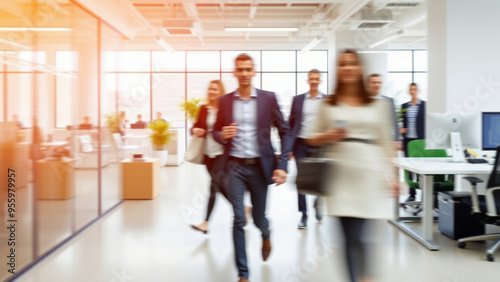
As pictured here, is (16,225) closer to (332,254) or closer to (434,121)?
(332,254)

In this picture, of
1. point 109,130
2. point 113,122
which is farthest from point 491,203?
point 113,122

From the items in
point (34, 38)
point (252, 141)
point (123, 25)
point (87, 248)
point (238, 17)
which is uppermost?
point (238, 17)

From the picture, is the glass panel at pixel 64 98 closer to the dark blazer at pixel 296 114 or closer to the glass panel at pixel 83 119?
the glass panel at pixel 83 119

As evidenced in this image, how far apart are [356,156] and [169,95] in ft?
50.4

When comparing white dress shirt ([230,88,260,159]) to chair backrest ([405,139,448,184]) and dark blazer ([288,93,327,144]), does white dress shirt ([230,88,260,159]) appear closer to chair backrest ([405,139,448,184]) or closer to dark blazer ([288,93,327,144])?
dark blazer ([288,93,327,144])

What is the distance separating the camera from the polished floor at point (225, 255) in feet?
11.7

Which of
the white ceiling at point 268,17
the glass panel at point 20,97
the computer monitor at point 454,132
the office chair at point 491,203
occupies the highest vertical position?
the white ceiling at point 268,17

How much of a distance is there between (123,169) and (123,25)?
219cm

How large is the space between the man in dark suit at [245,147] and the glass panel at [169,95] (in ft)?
45.3

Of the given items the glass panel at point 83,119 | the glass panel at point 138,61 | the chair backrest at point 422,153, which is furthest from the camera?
the glass panel at point 138,61

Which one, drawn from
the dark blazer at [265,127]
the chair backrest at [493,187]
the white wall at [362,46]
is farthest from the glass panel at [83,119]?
the white wall at [362,46]

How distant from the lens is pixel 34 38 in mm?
3625

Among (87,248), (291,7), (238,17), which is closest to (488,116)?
(87,248)

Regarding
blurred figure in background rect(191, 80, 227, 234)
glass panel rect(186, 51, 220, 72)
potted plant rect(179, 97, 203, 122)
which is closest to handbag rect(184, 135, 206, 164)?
blurred figure in background rect(191, 80, 227, 234)
